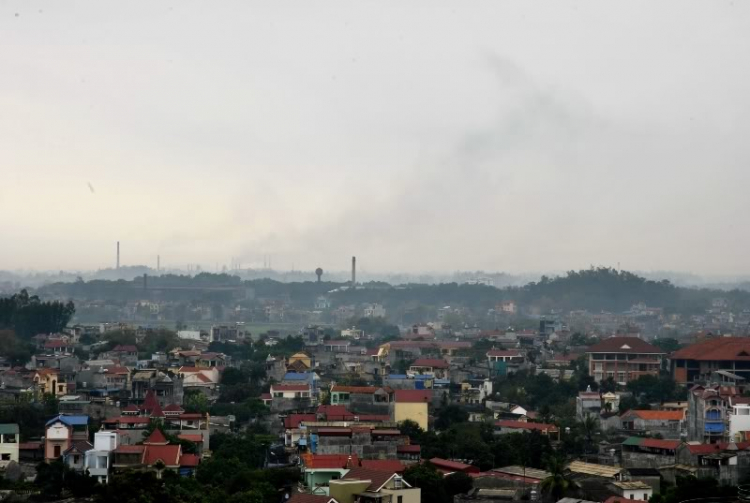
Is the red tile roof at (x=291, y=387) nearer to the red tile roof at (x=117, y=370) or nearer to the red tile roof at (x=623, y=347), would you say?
the red tile roof at (x=117, y=370)

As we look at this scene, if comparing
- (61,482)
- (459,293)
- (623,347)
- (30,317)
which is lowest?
(61,482)

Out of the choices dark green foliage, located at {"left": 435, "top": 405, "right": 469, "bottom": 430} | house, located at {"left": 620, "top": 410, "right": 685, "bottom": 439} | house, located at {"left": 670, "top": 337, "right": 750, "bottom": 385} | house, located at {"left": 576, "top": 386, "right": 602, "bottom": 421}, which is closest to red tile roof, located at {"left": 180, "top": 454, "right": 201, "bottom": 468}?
dark green foliage, located at {"left": 435, "top": 405, "right": 469, "bottom": 430}

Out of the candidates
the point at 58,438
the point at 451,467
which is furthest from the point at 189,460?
the point at 451,467

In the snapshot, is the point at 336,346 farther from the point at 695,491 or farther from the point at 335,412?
the point at 695,491

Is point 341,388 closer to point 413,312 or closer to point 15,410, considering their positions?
point 15,410

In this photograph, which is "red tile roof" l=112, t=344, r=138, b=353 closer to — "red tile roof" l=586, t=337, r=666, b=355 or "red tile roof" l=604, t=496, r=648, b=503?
"red tile roof" l=586, t=337, r=666, b=355
